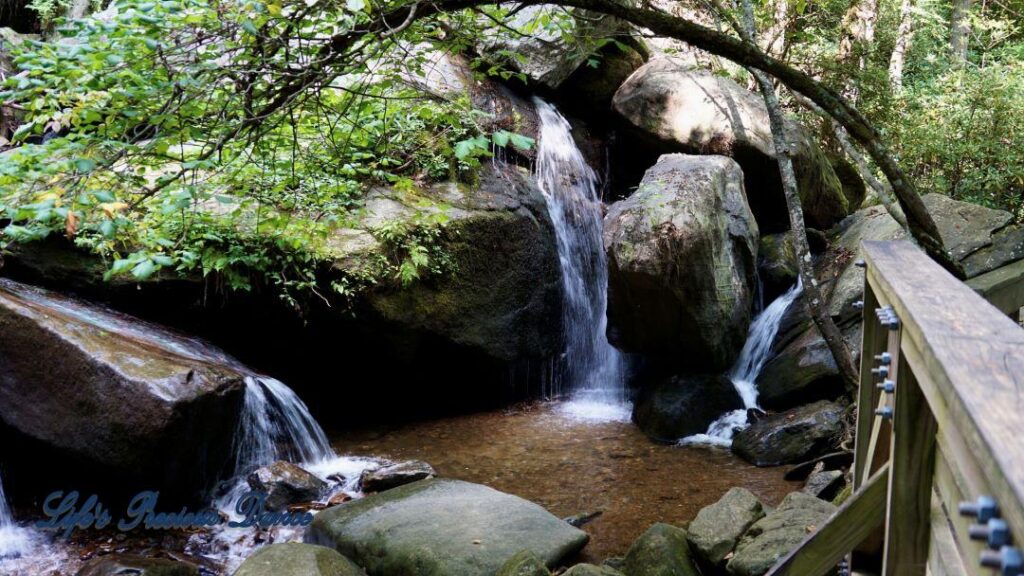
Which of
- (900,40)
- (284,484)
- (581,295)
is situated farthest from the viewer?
(900,40)

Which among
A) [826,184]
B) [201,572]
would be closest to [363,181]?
[201,572]

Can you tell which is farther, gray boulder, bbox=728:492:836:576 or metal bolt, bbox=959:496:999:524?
gray boulder, bbox=728:492:836:576

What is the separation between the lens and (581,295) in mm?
9398

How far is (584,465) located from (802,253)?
2.73 meters

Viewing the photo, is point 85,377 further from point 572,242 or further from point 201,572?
point 572,242

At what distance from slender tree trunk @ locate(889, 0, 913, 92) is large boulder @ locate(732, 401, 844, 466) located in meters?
8.15

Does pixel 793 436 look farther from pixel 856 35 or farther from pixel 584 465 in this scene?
pixel 856 35

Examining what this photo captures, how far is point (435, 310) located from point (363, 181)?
5.22 feet

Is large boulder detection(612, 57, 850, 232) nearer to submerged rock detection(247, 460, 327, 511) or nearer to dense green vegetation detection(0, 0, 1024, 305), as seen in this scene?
dense green vegetation detection(0, 0, 1024, 305)

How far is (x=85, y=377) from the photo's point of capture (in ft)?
16.6

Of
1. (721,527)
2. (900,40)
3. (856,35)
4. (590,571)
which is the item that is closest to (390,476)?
(590,571)

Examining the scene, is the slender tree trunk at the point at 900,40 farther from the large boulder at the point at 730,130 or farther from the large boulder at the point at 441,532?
A: the large boulder at the point at 441,532

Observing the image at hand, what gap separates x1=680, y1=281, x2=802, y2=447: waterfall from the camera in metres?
7.48

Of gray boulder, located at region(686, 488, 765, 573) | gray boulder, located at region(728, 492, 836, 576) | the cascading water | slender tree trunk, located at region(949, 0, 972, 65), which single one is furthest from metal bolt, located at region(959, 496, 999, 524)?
slender tree trunk, located at region(949, 0, 972, 65)
